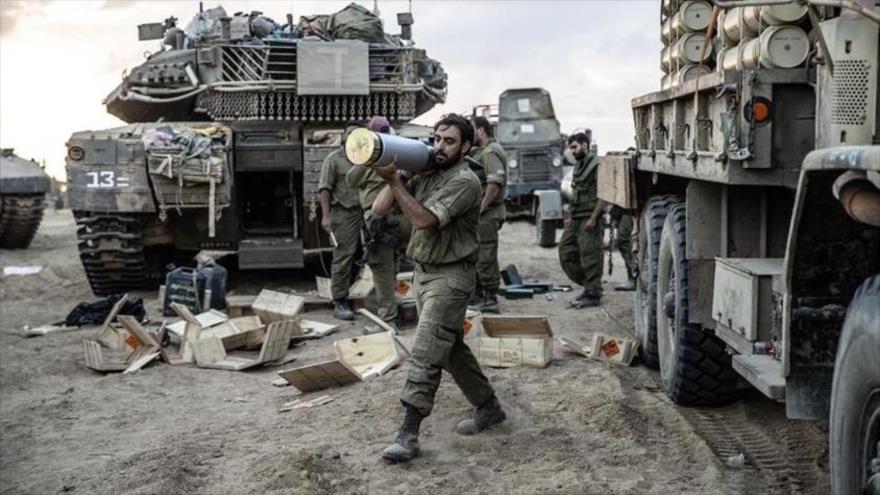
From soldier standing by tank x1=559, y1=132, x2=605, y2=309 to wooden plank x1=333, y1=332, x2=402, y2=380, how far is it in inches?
139

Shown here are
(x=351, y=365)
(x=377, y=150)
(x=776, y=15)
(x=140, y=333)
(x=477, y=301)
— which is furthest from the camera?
(x=477, y=301)

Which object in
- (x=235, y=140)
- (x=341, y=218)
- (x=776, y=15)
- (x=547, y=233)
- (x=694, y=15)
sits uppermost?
(x=694, y=15)

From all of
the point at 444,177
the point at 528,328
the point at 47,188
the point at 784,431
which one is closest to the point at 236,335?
the point at 528,328

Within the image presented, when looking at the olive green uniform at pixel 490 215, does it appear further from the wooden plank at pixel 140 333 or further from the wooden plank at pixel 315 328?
the wooden plank at pixel 140 333

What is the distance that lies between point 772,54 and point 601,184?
15.2ft

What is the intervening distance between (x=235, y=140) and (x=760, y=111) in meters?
8.29

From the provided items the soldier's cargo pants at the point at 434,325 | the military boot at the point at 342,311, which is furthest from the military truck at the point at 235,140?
the soldier's cargo pants at the point at 434,325

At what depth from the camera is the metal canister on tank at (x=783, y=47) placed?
489 centimetres

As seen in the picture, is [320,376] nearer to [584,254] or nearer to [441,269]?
[441,269]

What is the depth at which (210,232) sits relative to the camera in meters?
11.9

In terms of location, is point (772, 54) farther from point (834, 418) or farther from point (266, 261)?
point (266, 261)

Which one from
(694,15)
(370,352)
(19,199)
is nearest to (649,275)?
(694,15)

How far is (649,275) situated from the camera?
7.54 m

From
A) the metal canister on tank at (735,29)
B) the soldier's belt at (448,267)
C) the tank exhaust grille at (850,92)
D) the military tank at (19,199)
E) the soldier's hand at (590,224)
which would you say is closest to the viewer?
the tank exhaust grille at (850,92)
